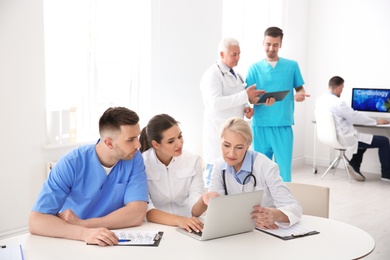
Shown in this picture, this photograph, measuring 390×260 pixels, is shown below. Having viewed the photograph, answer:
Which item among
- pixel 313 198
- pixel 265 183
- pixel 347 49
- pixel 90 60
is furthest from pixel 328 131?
pixel 265 183

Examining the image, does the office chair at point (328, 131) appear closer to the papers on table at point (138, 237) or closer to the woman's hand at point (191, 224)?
the woman's hand at point (191, 224)

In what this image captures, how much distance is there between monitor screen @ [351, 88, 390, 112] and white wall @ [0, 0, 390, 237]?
7.5 inches

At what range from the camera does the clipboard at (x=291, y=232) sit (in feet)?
7.30

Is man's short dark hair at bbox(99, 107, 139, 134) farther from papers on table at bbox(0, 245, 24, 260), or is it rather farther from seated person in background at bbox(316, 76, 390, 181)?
seated person in background at bbox(316, 76, 390, 181)

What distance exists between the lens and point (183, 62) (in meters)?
5.23

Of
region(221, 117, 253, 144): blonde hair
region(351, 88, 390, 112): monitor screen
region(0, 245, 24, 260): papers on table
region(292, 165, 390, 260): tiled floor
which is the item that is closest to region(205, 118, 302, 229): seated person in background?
region(221, 117, 253, 144): blonde hair

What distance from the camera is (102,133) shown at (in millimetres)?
2508

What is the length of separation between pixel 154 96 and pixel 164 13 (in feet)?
2.56

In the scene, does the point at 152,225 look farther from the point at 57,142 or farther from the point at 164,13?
the point at 164,13

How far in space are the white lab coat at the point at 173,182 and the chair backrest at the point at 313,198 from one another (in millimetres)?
519

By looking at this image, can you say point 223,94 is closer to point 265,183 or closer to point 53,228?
point 265,183

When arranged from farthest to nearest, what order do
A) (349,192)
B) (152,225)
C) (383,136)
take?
(383,136) → (349,192) → (152,225)

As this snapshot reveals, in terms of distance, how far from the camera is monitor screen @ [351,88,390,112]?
6.45m

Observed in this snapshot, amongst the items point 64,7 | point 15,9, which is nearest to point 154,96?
point 64,7
